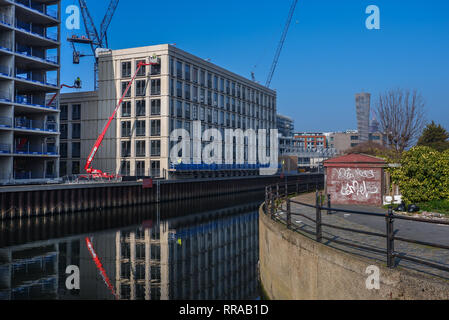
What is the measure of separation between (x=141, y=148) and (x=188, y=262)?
46.8 meters

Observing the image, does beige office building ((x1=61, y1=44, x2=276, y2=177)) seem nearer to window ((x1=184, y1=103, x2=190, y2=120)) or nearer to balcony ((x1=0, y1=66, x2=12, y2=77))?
window ((x1=184, y1=103, x2=190, y2=120))

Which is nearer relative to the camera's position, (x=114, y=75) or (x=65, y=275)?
(x=65, y=275)

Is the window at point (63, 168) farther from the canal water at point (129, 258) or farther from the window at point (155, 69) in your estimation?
the canal water at point (129, 258)

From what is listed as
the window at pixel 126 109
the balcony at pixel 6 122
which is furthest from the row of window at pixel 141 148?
the balcony at pixel 6 122

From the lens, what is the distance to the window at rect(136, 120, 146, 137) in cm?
6581

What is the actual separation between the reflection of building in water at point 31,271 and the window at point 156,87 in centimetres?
4274

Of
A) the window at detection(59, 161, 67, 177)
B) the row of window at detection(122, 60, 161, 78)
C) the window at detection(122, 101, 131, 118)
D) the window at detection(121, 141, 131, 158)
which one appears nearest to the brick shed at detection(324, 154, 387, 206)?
the row of window at detection(122, 60, 161, 78)

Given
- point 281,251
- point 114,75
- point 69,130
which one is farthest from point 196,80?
point 281,251

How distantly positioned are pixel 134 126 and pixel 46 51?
1816 cm

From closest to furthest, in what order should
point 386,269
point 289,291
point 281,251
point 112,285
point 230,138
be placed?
point 386,269 → point 289,291 → point 281,251 → point 112,285 → point 230,138

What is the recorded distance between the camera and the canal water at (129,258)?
16500mm

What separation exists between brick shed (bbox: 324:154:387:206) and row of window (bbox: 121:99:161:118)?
46.6 meters
